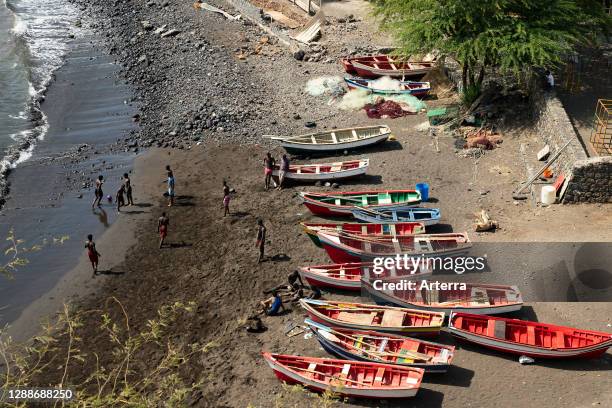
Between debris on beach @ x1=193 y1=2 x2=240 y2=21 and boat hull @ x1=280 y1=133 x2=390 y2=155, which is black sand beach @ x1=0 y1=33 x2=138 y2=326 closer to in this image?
boat hull @ x1=280 y1=133 x2=390 y2=155

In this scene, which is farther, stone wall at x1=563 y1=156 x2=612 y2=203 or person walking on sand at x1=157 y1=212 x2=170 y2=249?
person walking on sand at x1=157 y1=212 x2=170 y2=249

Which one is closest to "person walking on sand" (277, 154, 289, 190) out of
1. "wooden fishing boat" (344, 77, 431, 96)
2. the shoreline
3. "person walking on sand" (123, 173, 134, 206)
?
the shoreline

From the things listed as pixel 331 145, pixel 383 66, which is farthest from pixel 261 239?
pixel 383 66

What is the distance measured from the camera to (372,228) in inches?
950

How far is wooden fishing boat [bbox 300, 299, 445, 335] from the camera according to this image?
19.2 meters

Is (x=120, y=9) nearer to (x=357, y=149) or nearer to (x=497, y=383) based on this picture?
(x=357, y=149)

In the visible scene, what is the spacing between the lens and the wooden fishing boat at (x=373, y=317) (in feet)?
63.2

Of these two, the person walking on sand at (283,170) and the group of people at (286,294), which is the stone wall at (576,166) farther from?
the person walking on sand at (283,170)

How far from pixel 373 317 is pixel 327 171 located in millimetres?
10069

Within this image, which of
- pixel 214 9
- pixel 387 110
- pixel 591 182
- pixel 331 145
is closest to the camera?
pixel 591 182

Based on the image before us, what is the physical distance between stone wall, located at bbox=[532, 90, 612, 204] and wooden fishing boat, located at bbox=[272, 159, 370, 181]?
7.93 m

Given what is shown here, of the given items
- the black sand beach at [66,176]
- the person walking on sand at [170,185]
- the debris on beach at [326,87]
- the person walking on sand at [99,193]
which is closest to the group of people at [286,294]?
the person walking on sand at [170,185]

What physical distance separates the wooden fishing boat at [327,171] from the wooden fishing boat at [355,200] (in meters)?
1.69

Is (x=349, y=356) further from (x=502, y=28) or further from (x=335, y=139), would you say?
(x=502, y=28)
